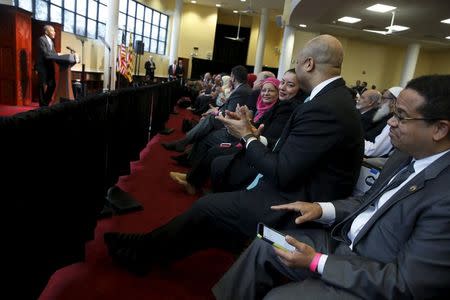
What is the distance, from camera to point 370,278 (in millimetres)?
969

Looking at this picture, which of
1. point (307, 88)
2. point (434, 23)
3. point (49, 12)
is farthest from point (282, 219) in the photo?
point (434, 23)

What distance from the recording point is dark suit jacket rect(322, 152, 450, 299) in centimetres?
89

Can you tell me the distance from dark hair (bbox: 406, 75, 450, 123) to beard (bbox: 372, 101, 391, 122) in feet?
7.17

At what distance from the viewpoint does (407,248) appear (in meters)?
0.95

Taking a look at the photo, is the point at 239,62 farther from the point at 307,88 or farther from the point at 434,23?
the point at 307,88

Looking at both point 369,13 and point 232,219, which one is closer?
point 232,219

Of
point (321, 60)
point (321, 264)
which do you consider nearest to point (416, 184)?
point (321, 264)

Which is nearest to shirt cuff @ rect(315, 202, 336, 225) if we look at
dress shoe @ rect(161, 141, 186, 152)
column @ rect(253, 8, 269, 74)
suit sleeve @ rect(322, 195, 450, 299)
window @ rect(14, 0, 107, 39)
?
suit sleeve @ rect(322, 195, 450, 299)

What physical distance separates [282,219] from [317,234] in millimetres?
153

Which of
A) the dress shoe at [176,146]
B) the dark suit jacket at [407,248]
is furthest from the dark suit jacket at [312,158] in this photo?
the dress shoe at [176,146]

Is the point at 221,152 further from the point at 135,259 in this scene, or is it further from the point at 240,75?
the point at 240,75

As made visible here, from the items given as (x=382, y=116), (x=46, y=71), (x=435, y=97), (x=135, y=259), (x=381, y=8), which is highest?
(x=381, y=8)

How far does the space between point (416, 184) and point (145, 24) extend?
574 inches

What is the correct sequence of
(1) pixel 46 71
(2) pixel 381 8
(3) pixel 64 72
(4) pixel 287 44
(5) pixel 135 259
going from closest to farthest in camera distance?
1. (5) pixel 135 259
2. (3) pixel 64 72
3. (1) pixel 46 71
4. (2) pixel 381 8
5. (4) pixel 287 44
